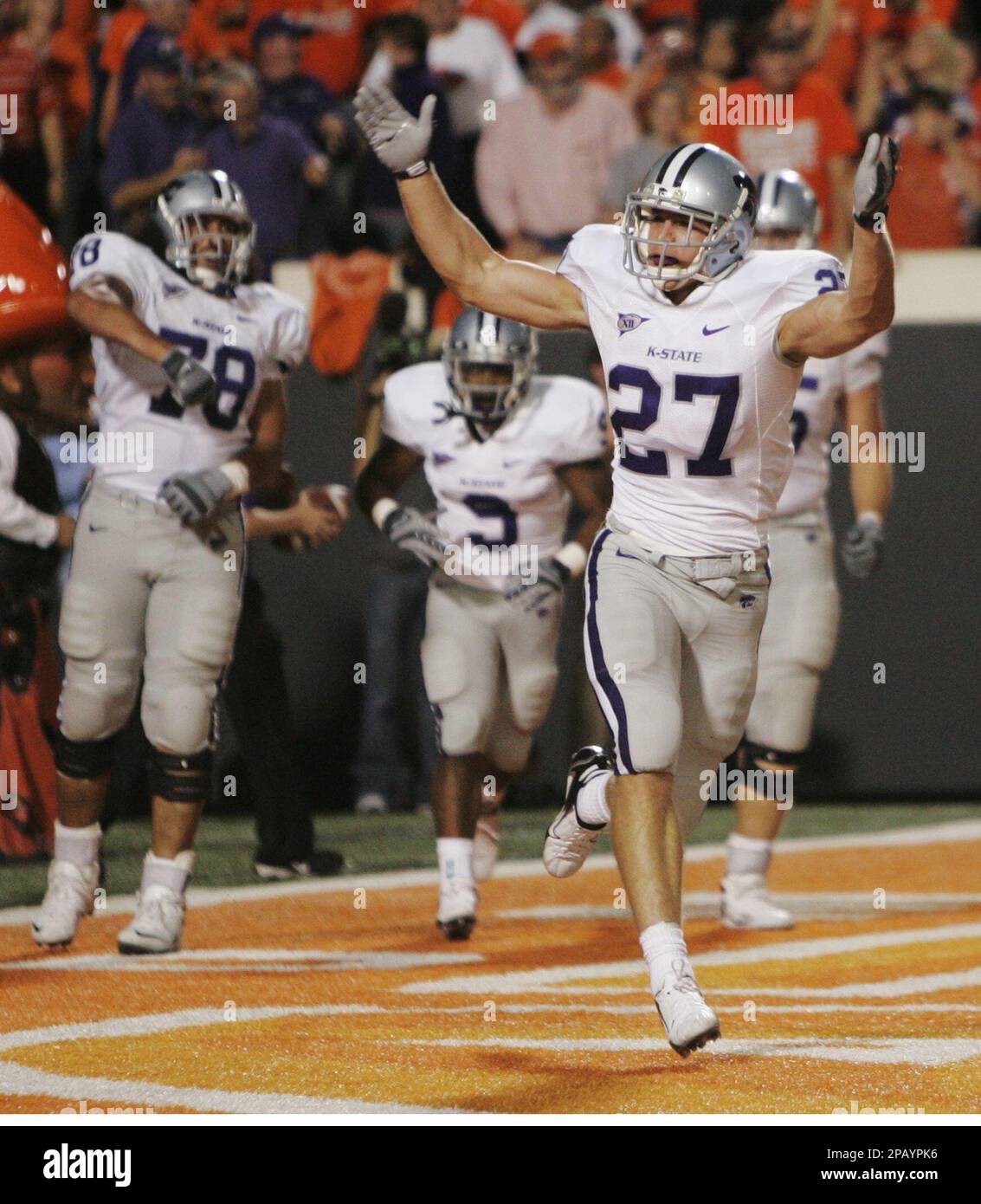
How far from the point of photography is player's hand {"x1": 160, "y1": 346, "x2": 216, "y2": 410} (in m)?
4.98

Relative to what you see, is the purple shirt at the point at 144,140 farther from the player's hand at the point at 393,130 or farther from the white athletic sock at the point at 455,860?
the player's hand at the point at 393,130

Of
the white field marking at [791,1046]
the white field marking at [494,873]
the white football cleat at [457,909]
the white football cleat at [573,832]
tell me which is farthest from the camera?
the white field marking at [494,873]

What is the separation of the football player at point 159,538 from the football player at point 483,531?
22.9 inches

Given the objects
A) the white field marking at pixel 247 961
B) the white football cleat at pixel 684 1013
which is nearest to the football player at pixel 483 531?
the white field marking at pixel 247 961

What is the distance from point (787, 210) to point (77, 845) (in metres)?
2.65

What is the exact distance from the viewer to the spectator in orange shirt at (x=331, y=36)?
9500 mm

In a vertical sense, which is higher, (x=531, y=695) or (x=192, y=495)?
(x=192, y=495)

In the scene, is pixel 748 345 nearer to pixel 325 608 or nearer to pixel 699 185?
pixel 699 185

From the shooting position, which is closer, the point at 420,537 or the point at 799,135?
the point at 420,537

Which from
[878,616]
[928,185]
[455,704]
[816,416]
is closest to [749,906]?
[455,704]

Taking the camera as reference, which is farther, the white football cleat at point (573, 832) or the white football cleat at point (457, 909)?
the white football cleat at point (457, 909)

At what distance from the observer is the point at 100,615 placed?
5133 mm

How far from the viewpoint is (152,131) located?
329 inches

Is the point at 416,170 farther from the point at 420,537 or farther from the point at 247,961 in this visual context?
the point at 247,961
